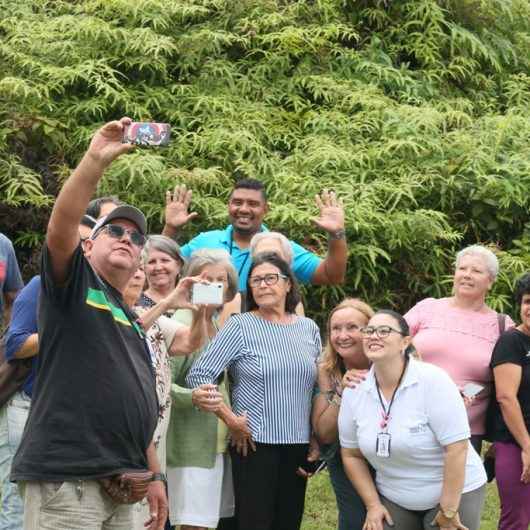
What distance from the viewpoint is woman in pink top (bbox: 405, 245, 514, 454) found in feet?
20.8

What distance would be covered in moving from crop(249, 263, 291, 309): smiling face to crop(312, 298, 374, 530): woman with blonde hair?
0.99 feet

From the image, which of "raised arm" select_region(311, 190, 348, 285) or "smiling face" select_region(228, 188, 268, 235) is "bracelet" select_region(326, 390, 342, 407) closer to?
"raised arm" select_region(311, 190, 348, 285)

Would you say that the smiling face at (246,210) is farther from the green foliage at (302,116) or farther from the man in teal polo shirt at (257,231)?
the green foliage at (302,116)

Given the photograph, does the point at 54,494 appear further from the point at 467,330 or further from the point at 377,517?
the point at 467,330

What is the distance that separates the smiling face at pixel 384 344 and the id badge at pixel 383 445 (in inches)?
14.2

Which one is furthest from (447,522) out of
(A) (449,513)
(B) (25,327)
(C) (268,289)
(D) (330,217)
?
(D) (330,217)

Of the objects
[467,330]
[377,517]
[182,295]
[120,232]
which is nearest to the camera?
[120,232]

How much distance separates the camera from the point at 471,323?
6.47 metres

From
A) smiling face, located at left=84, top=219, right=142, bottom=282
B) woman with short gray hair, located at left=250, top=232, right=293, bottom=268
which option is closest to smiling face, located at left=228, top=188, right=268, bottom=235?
woman with short gray hair, located at left=250, top=232, right=293, bottom=268

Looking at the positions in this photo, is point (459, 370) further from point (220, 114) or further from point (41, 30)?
point (41, 30)

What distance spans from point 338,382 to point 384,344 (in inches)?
23.6

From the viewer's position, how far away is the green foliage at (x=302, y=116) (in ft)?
30.9

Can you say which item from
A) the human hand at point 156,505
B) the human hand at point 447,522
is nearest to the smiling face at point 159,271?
the human hand at point 156,505

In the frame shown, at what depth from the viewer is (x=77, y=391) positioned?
3865 mm
